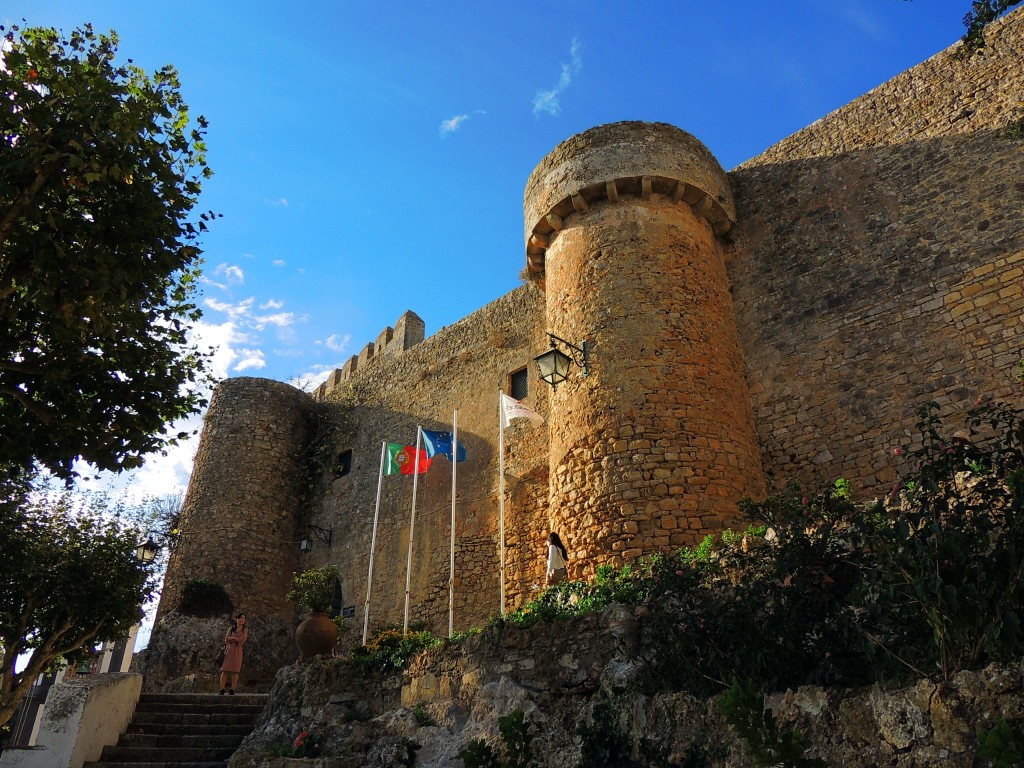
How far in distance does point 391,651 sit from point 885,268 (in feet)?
27.8

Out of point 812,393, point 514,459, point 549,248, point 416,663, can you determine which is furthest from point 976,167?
point 416,663

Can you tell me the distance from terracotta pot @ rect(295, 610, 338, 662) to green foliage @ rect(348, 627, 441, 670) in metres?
1.23

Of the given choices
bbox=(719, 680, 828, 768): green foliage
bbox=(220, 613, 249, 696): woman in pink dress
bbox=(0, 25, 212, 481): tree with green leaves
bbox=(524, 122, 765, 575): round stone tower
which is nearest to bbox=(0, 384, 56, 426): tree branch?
bbox=(0, 25, 212, 481): tree with green leaves

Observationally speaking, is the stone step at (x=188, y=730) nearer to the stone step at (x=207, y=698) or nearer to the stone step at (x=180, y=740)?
the stone step at (x=180, y=740)

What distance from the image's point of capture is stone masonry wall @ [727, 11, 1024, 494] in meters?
10.0

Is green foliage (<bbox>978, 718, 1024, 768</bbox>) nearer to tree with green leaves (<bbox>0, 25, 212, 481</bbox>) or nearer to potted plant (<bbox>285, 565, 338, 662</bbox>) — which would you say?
tree with green leaves (<bbox>0, 25, 212, 481</bbox>)

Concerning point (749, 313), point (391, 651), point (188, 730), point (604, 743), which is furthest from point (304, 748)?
point (749, 313)

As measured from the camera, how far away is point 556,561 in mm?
10000

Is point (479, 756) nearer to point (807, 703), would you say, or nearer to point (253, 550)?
point (807, 703)

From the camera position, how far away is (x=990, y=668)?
162 inches

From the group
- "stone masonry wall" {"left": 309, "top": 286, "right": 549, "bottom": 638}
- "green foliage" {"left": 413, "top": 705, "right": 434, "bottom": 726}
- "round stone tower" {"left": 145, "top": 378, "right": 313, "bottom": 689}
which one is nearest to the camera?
"green foliage" {"left": 413, "top": 705, "right": 434, "bottom": 726}

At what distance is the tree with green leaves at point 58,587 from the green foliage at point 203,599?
10.2 feet

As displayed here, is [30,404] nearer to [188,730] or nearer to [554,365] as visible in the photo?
[188,730]

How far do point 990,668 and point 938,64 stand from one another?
10.6 metres
